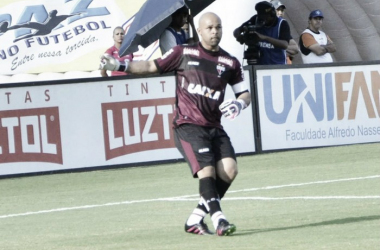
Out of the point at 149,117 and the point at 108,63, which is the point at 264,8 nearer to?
the point at 149,117

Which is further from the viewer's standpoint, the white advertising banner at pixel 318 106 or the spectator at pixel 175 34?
the white advertising banner at pixel 318 106

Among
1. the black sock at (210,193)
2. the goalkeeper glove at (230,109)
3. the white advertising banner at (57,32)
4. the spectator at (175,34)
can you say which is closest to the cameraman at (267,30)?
the spectator at (175,34)

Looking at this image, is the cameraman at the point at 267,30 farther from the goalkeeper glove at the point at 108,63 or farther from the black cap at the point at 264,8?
the goalkeeper glove at the point at 108,63

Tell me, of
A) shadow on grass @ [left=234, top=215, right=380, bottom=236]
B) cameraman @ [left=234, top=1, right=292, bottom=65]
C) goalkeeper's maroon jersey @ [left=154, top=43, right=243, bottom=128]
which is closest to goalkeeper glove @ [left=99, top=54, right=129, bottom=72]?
goalkeeper's maroon jersey @ [left=154, top=43, right=243, bottom=128]

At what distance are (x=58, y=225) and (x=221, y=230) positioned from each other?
2.26 meters

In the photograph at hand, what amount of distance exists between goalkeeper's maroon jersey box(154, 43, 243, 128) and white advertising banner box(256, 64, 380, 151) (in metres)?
8.17

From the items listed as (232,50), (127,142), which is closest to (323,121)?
(127,142)

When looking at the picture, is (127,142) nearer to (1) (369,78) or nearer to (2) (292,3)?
(1) (369,78)

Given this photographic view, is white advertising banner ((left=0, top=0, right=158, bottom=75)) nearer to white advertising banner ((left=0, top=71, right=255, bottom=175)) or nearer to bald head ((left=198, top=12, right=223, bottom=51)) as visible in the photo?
white advertising banner ((left=0, top=71, right=255, bottom=175))

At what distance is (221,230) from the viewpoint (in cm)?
892

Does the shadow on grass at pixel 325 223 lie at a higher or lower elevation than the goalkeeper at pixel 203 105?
lower

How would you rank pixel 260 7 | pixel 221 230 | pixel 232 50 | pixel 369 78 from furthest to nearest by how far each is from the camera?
pixel 232 50 → pixel 369 78 → pixel 260 7 → pixel 221 230

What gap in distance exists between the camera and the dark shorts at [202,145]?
932 cm

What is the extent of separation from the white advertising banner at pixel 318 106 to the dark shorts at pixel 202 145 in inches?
325
